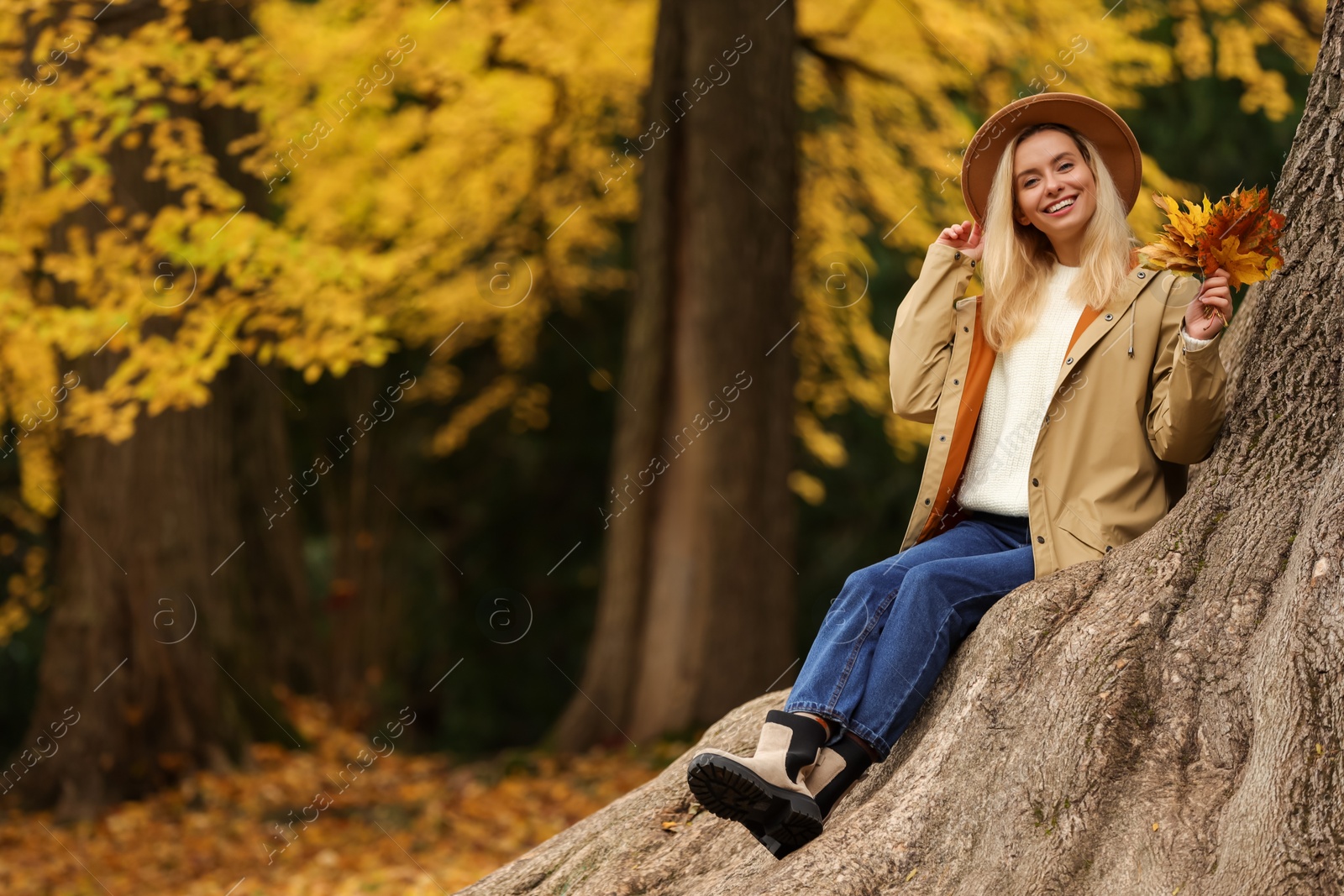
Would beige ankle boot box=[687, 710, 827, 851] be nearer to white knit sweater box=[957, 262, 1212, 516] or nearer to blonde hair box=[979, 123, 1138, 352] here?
white knit sweater box=[957, 262, 1212, 516]

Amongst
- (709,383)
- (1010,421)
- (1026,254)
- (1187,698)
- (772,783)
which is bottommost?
(1187,698)

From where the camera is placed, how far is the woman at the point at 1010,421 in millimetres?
Answer: 2723

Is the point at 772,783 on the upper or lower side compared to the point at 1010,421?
lower

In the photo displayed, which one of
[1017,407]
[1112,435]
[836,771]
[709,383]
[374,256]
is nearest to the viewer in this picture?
[836,771]

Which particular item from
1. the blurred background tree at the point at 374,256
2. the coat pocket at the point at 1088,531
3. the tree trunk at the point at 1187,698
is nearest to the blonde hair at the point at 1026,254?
the tree trunk at the point at 1187,698

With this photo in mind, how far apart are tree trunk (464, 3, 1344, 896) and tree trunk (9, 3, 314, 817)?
613cm

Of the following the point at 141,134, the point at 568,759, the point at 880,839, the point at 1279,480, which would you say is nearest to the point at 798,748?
the point at 880,839

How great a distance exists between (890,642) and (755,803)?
479mm

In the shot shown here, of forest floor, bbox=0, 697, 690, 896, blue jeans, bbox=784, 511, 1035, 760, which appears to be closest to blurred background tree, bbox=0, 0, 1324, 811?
forest floor, bbox=0, 697, 690, 896

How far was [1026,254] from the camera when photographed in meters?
3.25

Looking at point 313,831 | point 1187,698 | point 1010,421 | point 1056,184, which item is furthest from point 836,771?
point 313,831

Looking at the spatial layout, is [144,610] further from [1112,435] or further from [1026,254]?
[1112,435]

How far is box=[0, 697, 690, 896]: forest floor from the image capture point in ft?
21.6

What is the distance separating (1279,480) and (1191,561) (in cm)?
24
